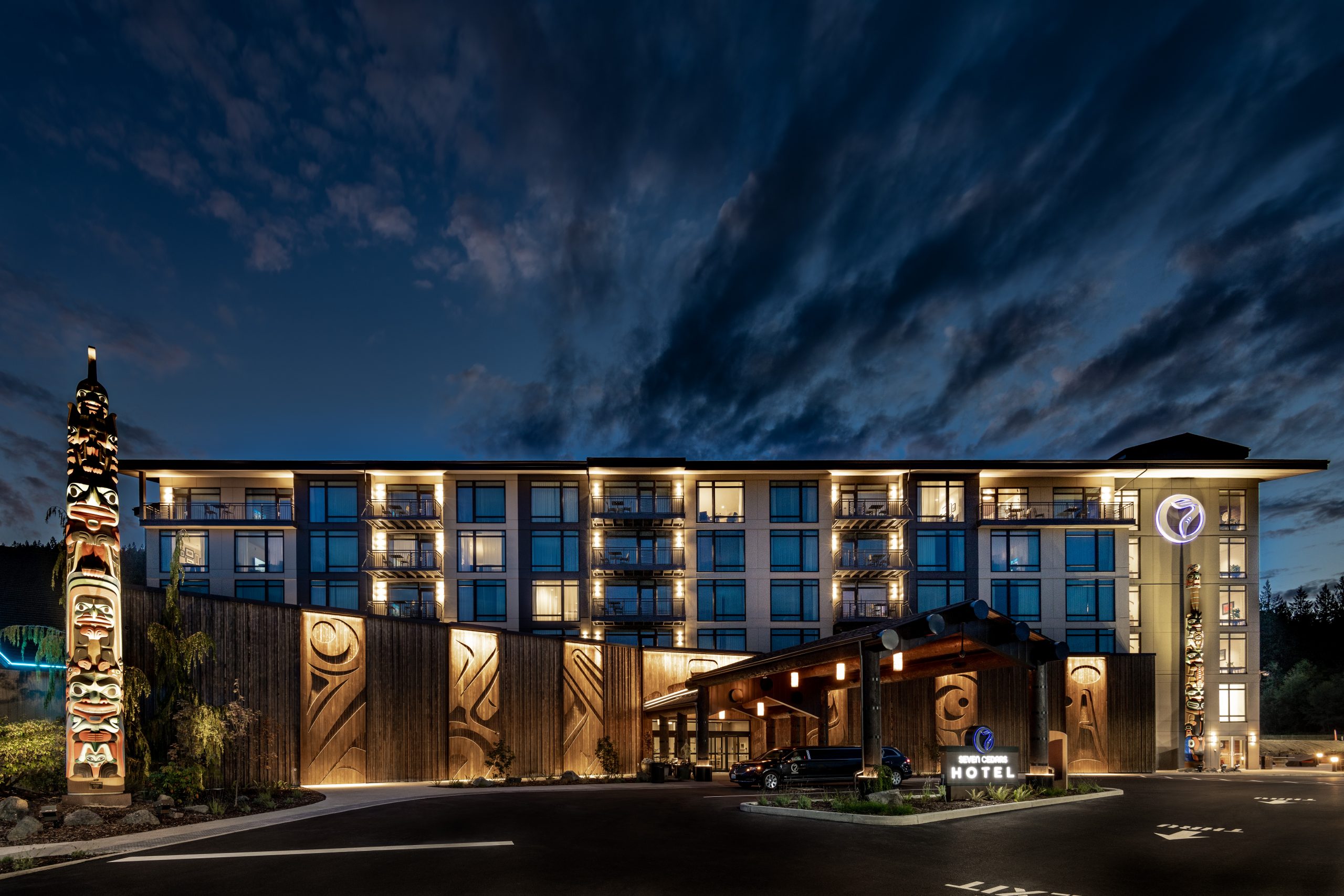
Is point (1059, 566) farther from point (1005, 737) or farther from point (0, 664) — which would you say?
point (0, 664)

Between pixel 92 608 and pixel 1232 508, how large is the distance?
48.7 metres

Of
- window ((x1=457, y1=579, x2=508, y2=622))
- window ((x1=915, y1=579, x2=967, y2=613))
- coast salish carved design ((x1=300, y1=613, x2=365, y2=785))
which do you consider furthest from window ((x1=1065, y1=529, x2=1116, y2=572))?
coast salish carved design ((x1=300, y1=613, x2=365, y2=785))

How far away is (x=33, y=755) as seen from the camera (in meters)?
16.8

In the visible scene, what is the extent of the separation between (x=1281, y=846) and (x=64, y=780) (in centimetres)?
2572

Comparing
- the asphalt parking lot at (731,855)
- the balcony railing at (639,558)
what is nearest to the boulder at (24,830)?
the asphalt parking lot at (731,855)

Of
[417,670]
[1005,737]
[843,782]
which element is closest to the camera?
[843,782]

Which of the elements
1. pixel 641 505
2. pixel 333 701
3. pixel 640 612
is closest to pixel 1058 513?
pixel 641 505

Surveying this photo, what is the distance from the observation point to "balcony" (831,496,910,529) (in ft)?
125

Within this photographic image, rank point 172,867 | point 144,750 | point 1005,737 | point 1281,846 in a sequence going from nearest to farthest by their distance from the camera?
point 172,867 < point 1281,846 < point 144,750 < point 1005,737

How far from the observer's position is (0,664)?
68.0ft

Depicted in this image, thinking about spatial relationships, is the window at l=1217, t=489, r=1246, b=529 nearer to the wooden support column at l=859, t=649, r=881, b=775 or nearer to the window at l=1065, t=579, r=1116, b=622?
the window at l=1065, t=579, r=1116, b=622

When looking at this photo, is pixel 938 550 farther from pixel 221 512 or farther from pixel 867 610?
pixel 221 512

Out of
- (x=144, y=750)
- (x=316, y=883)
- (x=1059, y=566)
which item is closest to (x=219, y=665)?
(x=144, y=750)

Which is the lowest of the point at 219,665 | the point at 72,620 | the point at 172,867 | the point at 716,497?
the point at 172,867
